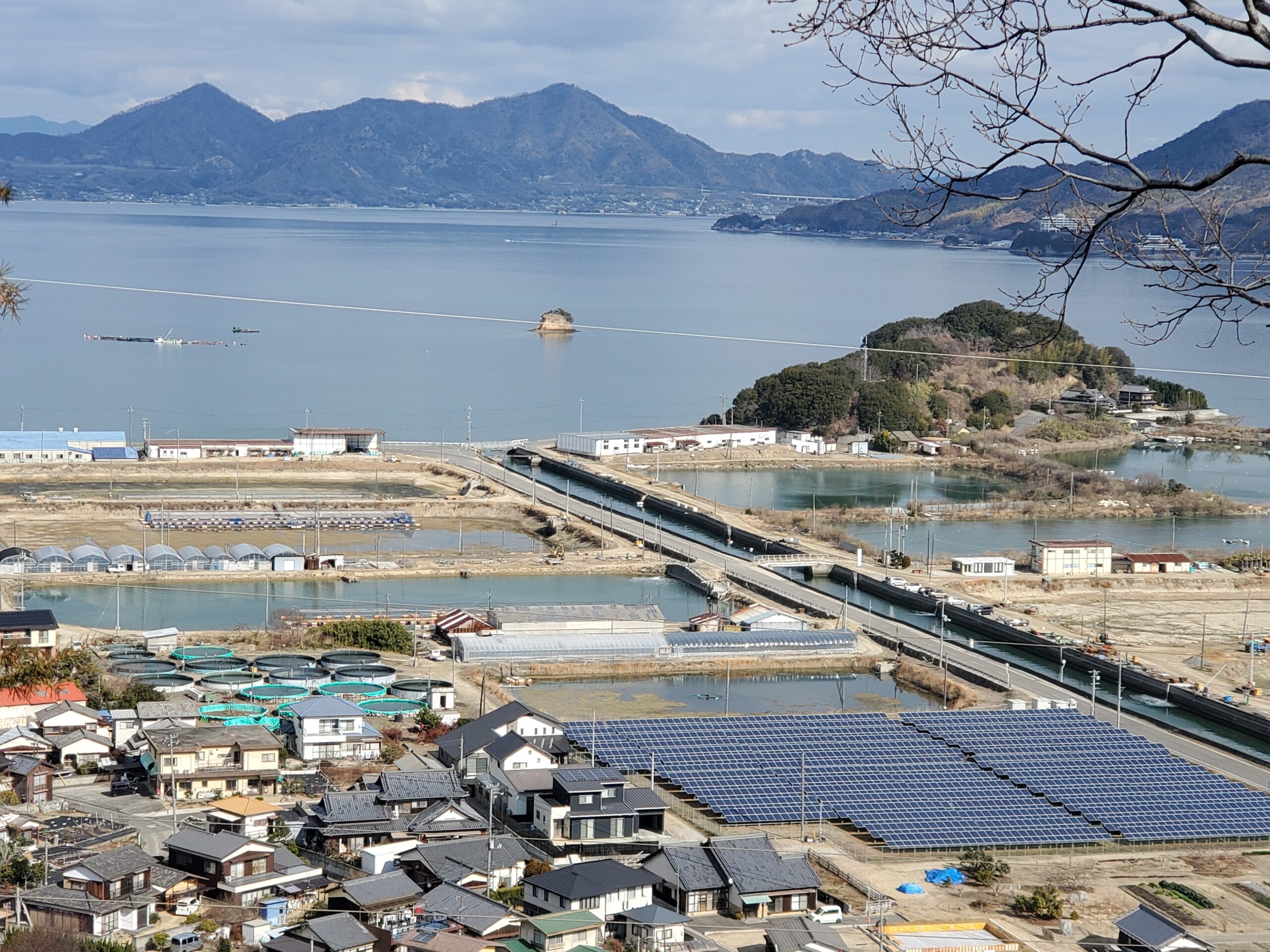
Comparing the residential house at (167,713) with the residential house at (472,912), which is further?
the residential house at (167,713)

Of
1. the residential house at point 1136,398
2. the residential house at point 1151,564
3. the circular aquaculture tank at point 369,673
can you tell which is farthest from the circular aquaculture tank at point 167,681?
the residential house at point 1136,398

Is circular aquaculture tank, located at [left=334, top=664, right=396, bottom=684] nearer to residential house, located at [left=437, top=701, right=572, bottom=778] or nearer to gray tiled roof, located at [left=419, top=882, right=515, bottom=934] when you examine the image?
residential house, located at [left=437, top=701, right=572, bottom=778]

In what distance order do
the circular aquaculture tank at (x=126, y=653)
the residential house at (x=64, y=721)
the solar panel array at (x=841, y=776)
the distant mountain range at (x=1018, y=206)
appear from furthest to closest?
the distant mountain range at (x=1018, y=206), the circular aquaculture tank at (x=126, y=653), the residential house at (x=64, y=721), the solar panel array at (x=841, y=776)

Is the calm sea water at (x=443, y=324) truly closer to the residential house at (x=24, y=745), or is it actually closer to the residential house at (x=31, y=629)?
the residential house at (x=31, y=629)

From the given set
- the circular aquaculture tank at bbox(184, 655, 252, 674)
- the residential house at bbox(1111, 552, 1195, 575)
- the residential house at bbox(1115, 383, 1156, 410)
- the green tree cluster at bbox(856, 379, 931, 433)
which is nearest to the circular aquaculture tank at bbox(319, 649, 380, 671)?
the circular aquaculture tank at bbox(184, 655, 252, 674)

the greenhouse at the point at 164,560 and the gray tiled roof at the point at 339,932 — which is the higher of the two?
the greenhouse at the point at 164,560

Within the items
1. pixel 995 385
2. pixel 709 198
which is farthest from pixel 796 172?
pixel 995 385

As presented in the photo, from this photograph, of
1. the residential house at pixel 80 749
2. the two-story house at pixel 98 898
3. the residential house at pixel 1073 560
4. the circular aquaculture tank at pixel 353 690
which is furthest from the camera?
the residential house at pixel 1073 560

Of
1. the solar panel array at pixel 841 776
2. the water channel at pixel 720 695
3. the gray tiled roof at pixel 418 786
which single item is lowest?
the water channel at pixel 720 695
